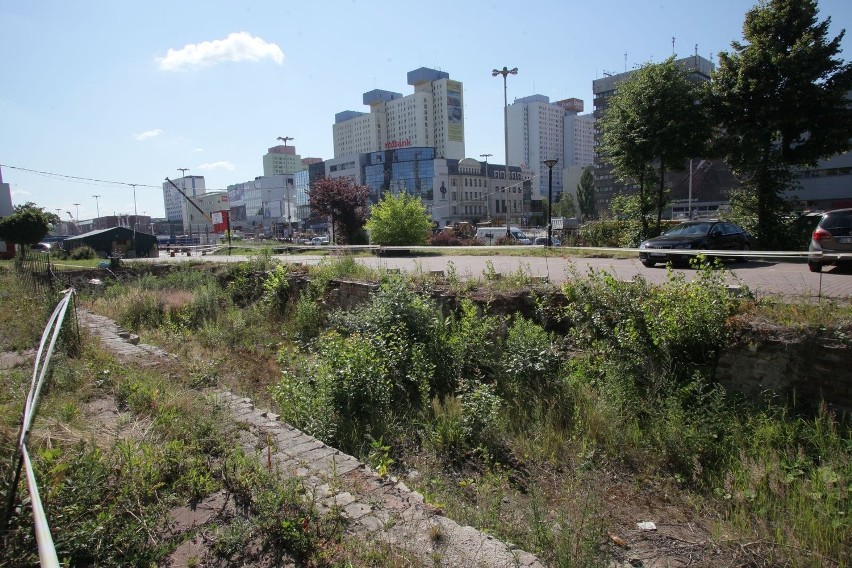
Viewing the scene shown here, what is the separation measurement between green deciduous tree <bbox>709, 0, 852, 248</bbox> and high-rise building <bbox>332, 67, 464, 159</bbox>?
11678 cm

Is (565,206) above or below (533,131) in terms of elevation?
below

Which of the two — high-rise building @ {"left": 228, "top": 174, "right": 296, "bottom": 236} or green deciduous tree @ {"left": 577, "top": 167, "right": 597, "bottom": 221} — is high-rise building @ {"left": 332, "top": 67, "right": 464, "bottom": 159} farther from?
green deciduous tree @ {"left": 577, "top": 167, "right": 597, "bottom": 221}

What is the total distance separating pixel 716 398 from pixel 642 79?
16.8 m

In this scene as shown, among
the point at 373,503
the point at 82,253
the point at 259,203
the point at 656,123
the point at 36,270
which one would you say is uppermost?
the point at 259,203

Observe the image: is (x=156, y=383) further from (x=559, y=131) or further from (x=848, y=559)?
(x=559, y=131)

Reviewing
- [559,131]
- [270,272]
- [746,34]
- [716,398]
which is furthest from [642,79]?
[559,131]

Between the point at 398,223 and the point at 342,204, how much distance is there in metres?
7.41

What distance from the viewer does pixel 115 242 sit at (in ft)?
A: 114

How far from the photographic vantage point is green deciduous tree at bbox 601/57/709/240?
1794 centimetres

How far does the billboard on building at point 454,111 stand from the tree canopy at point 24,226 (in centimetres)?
11364

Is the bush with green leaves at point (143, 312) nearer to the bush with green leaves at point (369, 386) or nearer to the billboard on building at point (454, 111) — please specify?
the bush with green leaves at point (369, 386)

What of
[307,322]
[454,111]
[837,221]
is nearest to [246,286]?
[307,322]

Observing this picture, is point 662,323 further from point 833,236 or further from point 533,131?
point 533,131

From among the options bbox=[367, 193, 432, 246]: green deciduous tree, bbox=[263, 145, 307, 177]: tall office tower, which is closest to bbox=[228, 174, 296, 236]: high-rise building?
bbox=[263, 145, 307, 177]: tall office tower
